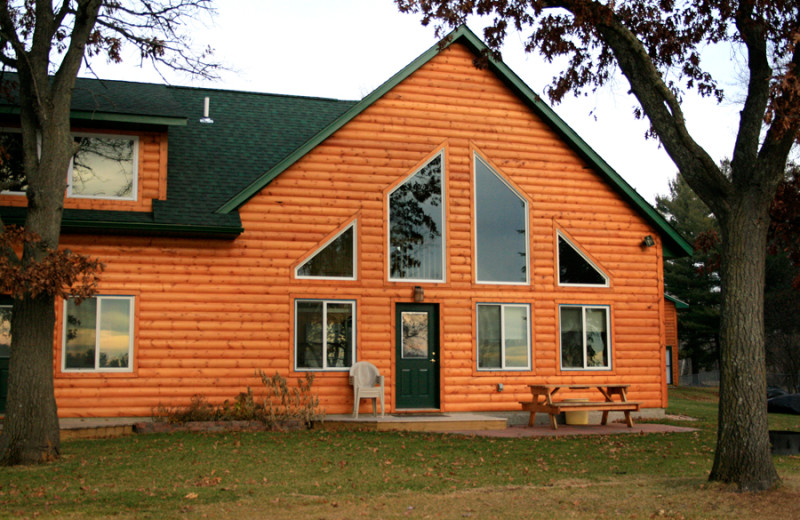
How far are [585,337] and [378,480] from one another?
28.8ft

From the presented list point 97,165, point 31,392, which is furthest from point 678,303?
point 31,392

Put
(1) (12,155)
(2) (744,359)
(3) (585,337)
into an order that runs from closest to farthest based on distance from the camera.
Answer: (2) (744,359) → (1) (12,155) → (3) (585,337)

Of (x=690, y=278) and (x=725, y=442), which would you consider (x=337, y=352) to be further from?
(x=690, y=278)

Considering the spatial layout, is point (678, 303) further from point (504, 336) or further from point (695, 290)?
point (695, 290)

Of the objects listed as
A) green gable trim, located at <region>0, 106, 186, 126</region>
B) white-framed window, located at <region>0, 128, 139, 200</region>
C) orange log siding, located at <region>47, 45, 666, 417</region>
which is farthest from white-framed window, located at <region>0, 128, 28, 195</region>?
orange log siding, located at <region>47, 45, 666, 417</region>

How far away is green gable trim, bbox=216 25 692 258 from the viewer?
15203mm

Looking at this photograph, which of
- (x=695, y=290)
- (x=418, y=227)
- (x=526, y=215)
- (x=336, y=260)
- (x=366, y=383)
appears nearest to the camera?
(x=366, y=383)

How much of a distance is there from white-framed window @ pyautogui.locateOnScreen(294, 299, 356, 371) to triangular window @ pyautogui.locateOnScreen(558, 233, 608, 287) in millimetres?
4563

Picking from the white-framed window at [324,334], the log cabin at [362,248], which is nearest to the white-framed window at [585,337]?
the log cabin at [362,248]

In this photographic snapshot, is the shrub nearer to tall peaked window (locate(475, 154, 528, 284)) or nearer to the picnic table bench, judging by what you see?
the picnic table bench

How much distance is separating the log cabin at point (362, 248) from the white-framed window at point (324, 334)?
0.09ft

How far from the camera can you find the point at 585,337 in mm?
17000

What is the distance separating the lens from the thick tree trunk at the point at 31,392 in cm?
1045

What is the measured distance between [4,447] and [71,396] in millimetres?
3552
